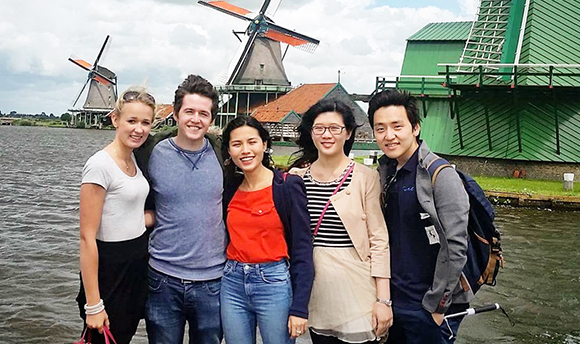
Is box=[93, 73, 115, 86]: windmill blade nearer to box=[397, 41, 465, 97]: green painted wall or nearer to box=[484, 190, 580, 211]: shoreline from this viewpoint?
box=[397, 41, 465, 97]: green painted wall

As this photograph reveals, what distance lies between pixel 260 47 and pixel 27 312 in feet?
138

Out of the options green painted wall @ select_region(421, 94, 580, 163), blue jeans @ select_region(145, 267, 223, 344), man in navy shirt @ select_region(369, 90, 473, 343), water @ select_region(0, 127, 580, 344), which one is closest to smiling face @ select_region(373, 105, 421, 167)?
man in navy shirt @ select_region(369, 90, 473, 343)

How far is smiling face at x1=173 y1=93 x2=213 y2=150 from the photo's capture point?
3193 mm

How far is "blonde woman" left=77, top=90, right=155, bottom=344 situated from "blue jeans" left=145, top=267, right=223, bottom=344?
76mm

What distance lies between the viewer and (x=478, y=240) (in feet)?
10.1

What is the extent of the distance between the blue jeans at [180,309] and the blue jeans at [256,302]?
0.14m

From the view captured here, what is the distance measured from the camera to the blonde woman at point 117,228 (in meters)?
2.96

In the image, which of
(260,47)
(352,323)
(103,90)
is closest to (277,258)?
(352,323)

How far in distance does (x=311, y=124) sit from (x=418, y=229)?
0.82 meters

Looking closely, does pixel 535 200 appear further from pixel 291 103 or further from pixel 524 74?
pixel 291 103

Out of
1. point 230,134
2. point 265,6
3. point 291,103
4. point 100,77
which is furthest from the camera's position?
point 100,77

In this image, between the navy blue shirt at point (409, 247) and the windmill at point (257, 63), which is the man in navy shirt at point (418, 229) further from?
the windmill at point (257, 63)

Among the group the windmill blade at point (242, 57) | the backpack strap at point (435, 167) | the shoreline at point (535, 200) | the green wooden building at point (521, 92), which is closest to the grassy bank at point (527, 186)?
the shoreline at point (535, 200)

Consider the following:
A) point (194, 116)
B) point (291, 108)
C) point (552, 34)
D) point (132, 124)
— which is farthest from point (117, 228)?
point (291, 108)
